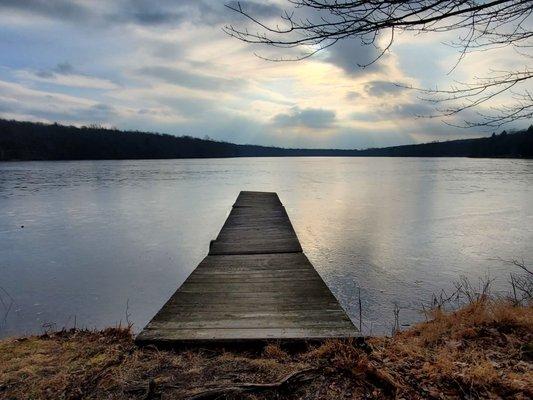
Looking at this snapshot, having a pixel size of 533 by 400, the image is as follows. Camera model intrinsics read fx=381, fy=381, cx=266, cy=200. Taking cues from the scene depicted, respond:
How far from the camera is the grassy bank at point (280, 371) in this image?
2637 mm

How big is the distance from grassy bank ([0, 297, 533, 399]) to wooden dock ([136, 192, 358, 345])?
0.23 meters

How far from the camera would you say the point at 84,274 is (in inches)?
331

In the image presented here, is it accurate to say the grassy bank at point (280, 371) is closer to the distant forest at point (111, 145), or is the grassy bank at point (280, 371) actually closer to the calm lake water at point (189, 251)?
the calm lake water at point (189, 251)

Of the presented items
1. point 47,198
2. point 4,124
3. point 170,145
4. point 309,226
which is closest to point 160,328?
point 309,226

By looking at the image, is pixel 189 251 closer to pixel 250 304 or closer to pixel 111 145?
pixel 250 304

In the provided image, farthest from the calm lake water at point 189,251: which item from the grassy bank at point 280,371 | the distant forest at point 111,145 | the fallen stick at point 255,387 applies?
the distant forest at point 111,145

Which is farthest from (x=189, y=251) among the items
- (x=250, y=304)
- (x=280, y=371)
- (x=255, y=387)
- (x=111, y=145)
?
(x=111, y=145)

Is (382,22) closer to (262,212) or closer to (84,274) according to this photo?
(84,274)

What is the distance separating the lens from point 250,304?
4.48 m

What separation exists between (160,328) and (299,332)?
1366 millimetres

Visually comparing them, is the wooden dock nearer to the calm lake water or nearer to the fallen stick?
the fallen stick

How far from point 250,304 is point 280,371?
5.27ft

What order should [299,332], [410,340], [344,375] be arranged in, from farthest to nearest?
[410,340]
[299,332]
[344,375]

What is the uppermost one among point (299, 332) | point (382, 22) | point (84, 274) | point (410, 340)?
point (382, 22)
